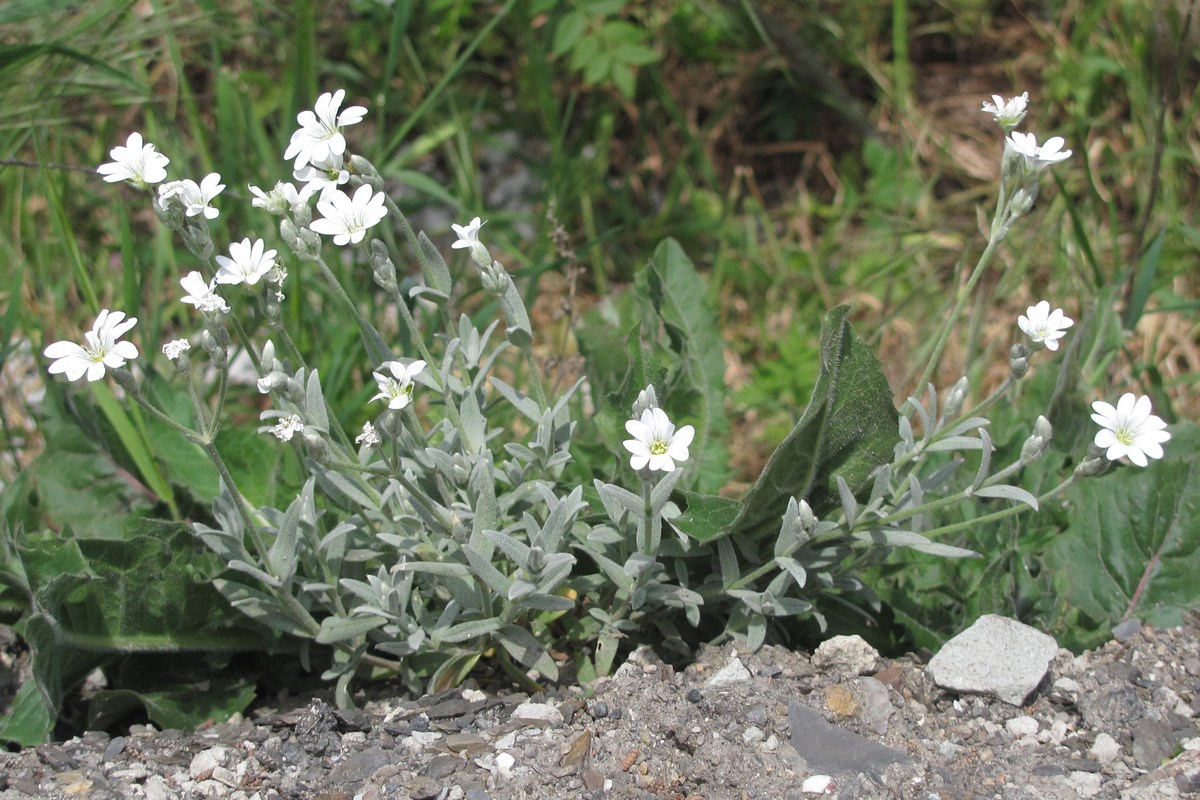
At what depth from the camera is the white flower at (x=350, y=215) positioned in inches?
87.9

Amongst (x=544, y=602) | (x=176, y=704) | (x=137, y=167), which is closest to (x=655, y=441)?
(x=544, y=602)

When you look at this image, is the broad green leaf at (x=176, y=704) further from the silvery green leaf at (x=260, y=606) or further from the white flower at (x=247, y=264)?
the white flower at (x=247, y=264)

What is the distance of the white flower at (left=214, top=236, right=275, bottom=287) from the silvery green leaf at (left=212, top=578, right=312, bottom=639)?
0.72 m

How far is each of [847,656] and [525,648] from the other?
702 millimetres

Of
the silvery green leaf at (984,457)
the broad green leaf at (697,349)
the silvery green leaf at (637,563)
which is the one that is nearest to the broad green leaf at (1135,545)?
the silvery green leaf at (984,457)

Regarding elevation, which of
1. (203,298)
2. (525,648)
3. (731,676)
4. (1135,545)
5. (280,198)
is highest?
(280,198)

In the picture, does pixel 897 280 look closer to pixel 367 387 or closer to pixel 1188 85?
pixel 1188 85

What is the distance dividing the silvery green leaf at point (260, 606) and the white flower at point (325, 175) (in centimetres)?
90

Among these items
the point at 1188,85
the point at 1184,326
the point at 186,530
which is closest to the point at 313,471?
the point at 186,530

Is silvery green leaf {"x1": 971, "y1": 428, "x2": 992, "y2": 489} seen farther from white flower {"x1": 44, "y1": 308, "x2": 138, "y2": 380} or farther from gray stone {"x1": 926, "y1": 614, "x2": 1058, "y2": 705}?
white flower {"x1": 44, "y1": 308, "x2": 138, "y2": 380}

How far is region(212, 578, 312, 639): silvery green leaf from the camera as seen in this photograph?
2514 mm

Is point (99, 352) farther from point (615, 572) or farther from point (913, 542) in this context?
point (913, 542)

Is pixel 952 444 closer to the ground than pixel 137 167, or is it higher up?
closer to the ground

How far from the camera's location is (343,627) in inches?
97.0
